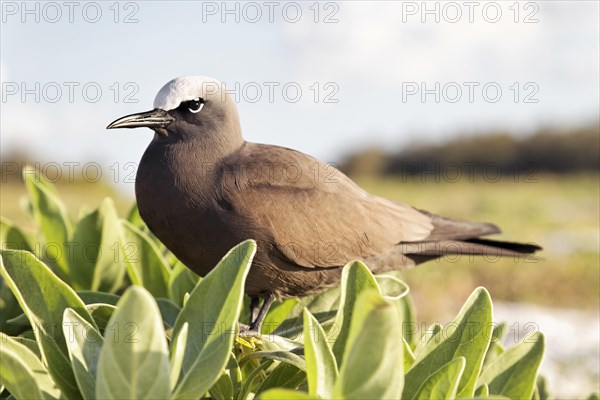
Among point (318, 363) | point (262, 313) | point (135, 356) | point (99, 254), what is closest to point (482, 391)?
point (318, 363)

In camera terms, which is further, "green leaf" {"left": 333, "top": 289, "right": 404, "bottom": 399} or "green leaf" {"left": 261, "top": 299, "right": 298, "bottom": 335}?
"green leaf" {"left": 261, "top": 299, "right": 298, "bottom": 335}

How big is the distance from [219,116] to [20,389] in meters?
1.51

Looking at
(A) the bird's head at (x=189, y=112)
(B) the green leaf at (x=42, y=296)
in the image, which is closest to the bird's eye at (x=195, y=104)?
(A) the bird's head at (x=189, y=112)

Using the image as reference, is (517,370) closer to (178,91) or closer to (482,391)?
(482,391)

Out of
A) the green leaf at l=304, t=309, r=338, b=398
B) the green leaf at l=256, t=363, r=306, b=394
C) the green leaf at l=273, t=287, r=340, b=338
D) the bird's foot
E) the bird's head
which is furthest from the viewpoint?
the bird's head

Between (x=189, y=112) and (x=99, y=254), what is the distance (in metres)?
0.66

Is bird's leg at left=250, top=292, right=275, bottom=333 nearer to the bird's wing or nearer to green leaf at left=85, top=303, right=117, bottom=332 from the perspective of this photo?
the bird's wing

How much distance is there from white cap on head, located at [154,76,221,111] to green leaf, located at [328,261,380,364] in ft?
4.03

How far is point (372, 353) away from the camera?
48.4 inches

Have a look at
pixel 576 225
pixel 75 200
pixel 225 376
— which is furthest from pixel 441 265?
pixel 225 376

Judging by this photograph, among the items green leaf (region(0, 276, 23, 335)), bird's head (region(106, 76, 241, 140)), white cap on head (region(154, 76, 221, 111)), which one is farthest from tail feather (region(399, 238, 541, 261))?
green leaf (region(0, 276, 23, 335))

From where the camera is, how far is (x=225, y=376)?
1.66 meters

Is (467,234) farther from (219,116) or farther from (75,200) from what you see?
(75,200)

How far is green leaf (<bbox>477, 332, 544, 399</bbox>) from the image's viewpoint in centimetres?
183
